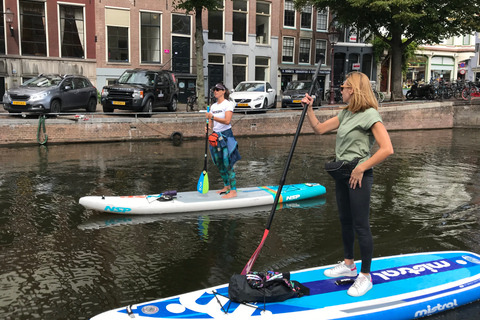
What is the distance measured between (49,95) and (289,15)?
70.2 ft

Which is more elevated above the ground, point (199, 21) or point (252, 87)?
point (199, 21)

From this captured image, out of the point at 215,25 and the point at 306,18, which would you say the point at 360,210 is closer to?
the point at 215,25

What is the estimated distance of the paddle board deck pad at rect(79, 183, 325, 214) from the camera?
653 centimetres

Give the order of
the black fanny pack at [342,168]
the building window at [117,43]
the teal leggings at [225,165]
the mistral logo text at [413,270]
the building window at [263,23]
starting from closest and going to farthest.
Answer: the black fanny pack at [342,168] → the mistral logo text at [413,270] → the teal leggings at [225,165] → the building window at [117,43] → the building window at [263,23]

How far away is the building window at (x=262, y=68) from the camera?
30.9 m

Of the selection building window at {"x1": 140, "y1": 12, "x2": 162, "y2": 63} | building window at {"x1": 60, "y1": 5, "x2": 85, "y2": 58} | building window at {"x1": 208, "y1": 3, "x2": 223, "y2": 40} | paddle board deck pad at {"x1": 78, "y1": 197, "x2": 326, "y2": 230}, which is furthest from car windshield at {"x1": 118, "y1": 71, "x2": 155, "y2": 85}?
building window at {"x1": 208, "y1": 3, "x2": 223, "y2": 40}

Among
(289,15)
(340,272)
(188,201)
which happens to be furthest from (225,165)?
(289,15)

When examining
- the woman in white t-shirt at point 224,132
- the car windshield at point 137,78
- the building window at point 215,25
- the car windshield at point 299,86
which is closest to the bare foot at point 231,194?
the woman in white t-shirt at point 224,132

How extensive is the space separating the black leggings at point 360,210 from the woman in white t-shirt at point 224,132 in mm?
3207

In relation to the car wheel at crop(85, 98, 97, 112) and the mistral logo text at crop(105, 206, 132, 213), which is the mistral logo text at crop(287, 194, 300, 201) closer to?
the mistral logo text at crop(105, 206, 132, 213)

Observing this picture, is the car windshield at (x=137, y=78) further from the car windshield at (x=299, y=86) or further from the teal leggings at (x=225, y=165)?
the teal leggings at (x=225, y=165)

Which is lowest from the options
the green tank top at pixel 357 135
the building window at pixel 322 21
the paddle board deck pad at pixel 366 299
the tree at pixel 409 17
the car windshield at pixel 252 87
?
the paddle board deck pad at pixel 366 299

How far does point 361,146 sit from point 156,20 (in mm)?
24337

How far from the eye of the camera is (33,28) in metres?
23.2
